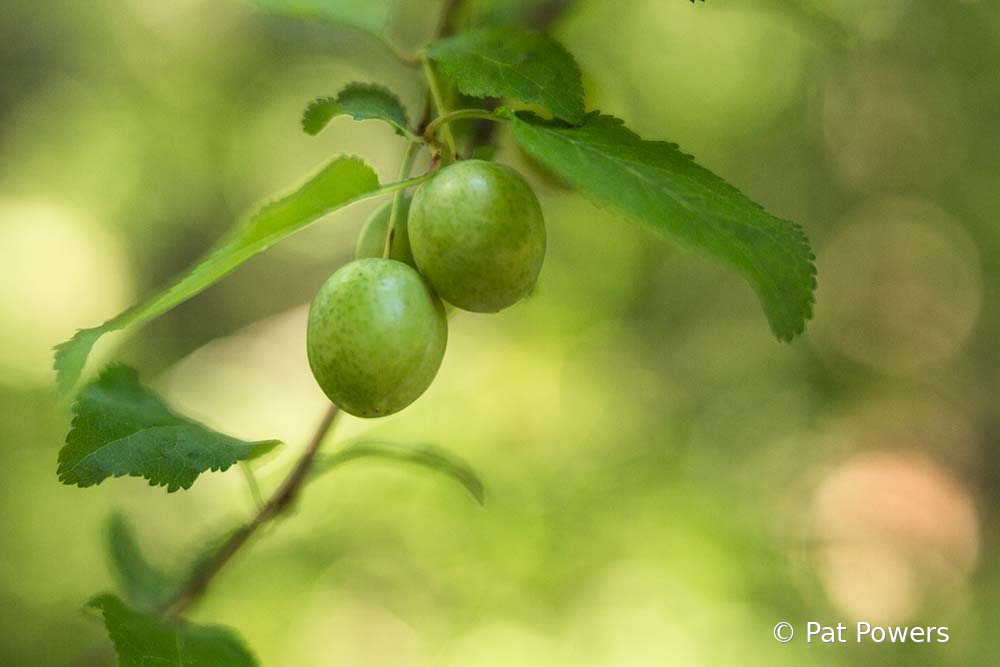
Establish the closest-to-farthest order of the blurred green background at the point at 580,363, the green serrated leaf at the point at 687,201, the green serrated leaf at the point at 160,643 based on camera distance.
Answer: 1. the green serrated leaf at the point at 687,201
2. the green serrated leaf at the point at 160,643
3. the blurred green background at the point at 580,363

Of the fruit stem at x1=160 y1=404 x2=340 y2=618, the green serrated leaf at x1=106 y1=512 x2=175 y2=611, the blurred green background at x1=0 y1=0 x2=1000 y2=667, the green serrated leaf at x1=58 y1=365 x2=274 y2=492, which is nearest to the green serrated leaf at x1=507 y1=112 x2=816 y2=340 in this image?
the green serrated leaf at x1=58 y1=365 x2=274 y2=492

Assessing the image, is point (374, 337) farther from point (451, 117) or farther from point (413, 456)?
point (413, 456)

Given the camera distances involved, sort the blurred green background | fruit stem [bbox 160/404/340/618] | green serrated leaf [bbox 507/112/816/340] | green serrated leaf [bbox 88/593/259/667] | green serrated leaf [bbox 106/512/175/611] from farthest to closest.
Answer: the blurred green background
green serrated leaf [bbox 106/512/175/611]
fruit stem [bbox 160/404/340/618]
green serrated leaf [bbox 88/593/259/667]
green serrated leaf [bbox 507/112/816/340]

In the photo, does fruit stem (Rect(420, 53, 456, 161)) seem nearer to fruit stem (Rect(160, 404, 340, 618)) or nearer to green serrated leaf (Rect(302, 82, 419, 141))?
green serrated leaf (Rect(302, 82, 419, 141))

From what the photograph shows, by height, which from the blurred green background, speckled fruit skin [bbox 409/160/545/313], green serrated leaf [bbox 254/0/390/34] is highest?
the blurred green background

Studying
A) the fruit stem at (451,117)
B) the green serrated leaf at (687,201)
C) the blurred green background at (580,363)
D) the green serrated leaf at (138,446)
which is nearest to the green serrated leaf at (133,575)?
the green serrated leaf at (138,446)

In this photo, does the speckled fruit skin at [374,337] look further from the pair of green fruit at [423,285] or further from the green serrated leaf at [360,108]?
the green serrated leaf at [360,108]
